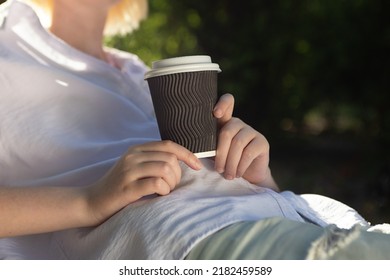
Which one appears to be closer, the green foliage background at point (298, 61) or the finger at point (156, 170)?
the finger at point (156, 170)

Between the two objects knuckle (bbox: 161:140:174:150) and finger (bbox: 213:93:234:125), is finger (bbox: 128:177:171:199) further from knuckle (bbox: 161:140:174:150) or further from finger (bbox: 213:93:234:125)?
finger (bbox: 213:93:234:125)

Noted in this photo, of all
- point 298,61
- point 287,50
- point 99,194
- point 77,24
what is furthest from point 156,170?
point 298,61

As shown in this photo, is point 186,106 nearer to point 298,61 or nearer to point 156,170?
point 156,170

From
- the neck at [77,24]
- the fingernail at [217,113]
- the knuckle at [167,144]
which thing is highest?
the neck at [77,24]

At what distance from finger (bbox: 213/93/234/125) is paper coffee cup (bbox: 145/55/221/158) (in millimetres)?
16

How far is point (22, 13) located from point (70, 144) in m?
0.38

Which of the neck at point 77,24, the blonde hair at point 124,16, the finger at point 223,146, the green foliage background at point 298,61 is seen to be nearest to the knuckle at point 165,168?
the finger at point 223,146

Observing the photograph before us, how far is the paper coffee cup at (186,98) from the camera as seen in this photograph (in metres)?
1.13

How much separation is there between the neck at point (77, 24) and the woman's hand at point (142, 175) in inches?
26.7

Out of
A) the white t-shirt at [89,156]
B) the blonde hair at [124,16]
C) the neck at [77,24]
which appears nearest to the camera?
the white t-shirt at [89,156]

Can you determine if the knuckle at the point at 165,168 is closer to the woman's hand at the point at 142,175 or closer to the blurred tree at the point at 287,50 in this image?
the woman's hand at the point at 142,175

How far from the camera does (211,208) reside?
3.62 ft

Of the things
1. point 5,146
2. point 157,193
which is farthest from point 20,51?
point 157,193
